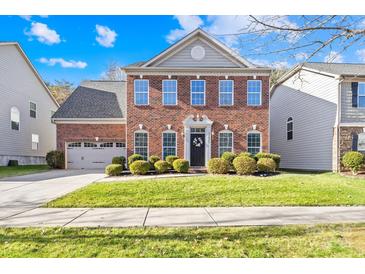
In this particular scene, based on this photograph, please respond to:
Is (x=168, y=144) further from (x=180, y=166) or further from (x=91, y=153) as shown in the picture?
(x=91, y=153)

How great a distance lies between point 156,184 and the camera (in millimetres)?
10484

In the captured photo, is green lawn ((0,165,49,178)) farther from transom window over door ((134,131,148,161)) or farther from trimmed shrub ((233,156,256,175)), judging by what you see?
trimmed shrub ((233,156,256,175))

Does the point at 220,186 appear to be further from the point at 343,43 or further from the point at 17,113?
the point at 17,113

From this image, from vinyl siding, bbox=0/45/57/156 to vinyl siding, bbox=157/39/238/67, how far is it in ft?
38.3

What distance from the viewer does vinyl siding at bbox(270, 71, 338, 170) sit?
53.0 ft

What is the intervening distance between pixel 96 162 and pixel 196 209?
13001mm

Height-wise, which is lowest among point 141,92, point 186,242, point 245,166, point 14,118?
point 186,242

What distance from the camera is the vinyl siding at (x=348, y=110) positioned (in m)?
15.5

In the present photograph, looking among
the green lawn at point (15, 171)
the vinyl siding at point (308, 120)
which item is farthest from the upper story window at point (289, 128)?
the green lawn at point (15, 171)

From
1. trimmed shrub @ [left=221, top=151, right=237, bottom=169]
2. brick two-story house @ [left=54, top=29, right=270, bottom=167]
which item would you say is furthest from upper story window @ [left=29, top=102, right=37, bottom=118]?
trimmed shrub @ [left=221, top=151, right=237, bottom=169]

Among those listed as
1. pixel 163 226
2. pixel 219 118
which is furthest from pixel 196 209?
pixel 219 118

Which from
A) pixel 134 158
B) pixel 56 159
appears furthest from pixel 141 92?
pixel 56 159

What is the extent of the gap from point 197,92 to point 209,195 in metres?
9.31

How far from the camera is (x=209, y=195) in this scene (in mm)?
8641
